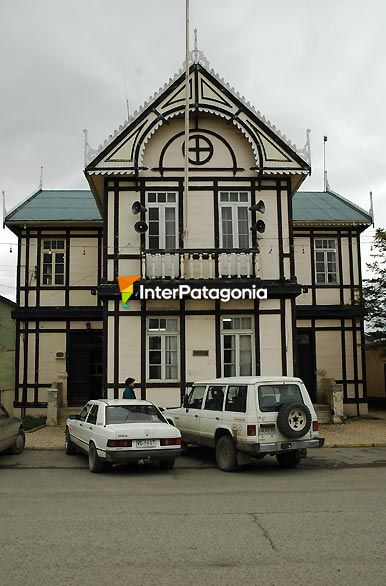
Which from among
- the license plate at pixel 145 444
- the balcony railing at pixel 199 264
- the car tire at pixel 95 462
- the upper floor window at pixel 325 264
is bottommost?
the car tire at pixel 95 462

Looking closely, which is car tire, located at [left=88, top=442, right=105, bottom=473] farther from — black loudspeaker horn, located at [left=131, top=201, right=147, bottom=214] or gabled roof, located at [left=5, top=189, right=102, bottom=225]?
gabled roof, located at [left=5, top=189, right=102, bottom=225]

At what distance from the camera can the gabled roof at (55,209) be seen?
24.0 metres

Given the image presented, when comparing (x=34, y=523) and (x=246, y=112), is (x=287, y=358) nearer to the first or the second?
(x=246, y=112)

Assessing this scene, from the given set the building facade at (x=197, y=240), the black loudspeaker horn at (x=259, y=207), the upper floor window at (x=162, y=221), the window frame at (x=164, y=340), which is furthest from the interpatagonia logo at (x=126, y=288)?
the black loudspeaker horn at (x=259, y=207)

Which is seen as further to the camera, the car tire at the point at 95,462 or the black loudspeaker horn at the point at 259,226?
the black loudspeaker horn at the point at 259,226

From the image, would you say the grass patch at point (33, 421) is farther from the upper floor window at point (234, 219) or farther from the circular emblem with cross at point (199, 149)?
the circular emblem with cross at point (199, 149)

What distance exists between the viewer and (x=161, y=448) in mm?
11969

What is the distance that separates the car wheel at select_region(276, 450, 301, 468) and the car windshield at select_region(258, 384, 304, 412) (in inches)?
47.3

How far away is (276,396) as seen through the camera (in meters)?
12.3

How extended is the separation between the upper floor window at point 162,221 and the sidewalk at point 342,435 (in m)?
6.26

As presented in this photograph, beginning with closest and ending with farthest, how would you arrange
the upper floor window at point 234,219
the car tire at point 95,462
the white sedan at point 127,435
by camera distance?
the white sedan at point 127,435, the car tire at point 95,462, the upper floor window at point 234,219

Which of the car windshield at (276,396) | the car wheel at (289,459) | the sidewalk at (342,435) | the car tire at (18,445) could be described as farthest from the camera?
the sidewalk at (342,435)

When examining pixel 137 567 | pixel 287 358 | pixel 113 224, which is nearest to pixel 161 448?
pixel 137 567

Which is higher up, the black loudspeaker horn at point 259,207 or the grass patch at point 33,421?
the black loudspeaker horn at point 259,207
